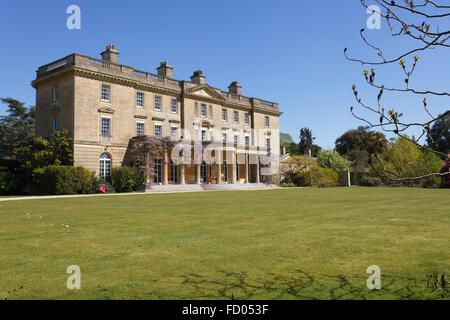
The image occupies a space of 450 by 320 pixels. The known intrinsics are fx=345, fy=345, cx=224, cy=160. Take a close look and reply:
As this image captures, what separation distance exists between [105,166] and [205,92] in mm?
16195

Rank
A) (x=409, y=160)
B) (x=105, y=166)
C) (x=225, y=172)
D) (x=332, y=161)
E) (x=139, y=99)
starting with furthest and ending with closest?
(x=332, y=161), (x=225, y=172), (x=409, y=160), (x=139, y=99), (x=105, y=166)

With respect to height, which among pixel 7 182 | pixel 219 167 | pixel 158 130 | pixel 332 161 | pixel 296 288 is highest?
pixel 158 130

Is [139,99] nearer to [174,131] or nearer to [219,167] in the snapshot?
[174,131]

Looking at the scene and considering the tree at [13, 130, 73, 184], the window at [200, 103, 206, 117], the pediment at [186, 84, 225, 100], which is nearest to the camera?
the tree at [13, 130, 73, 184]

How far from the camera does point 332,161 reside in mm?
50844

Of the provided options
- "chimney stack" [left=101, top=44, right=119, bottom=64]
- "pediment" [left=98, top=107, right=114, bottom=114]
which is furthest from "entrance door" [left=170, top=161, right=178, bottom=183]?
"chimney stack" [left=101, top=44, right=119, bottom=64]

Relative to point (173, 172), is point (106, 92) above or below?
above

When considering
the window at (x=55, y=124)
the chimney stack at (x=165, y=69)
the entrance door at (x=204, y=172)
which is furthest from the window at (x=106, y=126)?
the entrance door at (x=204, y=172)

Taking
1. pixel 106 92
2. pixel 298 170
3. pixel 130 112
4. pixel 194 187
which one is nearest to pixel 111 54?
pixel 106 92

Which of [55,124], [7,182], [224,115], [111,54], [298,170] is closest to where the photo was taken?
[7,182]

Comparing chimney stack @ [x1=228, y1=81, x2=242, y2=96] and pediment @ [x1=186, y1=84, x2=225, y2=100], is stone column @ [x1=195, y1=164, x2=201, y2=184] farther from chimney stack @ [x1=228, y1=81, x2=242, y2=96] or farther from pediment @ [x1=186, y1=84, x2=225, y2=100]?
chimney stack @ [x1=228, y1=81, x2=242, y2=96]

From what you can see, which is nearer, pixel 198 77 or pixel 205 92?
pixel 205 92

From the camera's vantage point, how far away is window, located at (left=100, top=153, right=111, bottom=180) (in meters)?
32.2

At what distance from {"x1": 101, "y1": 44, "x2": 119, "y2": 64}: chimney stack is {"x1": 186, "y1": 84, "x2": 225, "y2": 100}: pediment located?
28.8ft
